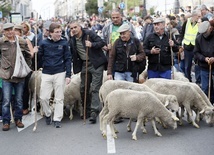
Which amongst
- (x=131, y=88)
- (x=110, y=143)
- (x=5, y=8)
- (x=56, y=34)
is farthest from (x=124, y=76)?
(x=5, y=8)

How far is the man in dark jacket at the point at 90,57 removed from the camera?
9.95 m

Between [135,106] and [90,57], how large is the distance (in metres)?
2.18

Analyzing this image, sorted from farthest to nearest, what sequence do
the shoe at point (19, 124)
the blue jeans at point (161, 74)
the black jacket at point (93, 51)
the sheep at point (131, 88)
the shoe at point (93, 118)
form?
1. the blue jeans at point (161, 74)
2. the black jacket at point (93, 51)
3. the shoe at point (93, 118)
4. the shoe at point (19, 124)
5. the sheep at point (131, 88)

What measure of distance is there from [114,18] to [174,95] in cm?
252

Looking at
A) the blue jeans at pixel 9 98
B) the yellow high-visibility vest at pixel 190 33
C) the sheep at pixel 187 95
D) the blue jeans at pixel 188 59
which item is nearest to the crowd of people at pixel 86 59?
the blue jeans at pixel 9 98

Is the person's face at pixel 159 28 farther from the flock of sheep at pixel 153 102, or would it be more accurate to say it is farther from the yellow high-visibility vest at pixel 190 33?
the yellow high-visibility vest at pixel 190 33

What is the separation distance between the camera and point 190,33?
1328 centimetres

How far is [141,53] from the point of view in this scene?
9922mm

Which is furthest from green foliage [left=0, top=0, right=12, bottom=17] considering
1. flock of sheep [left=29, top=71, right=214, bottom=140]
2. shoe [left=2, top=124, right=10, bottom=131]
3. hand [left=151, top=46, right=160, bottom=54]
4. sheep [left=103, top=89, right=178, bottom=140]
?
sheep [left=103, top=89, right=178, bottom=140]

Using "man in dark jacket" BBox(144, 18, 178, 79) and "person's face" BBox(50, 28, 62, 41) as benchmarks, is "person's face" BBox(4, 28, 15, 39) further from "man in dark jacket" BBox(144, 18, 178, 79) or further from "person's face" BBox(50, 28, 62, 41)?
"man in dark jacket" BBox(144, 18, 178, 79)

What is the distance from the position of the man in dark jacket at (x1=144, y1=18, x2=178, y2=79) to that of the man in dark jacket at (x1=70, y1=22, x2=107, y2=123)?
963mm

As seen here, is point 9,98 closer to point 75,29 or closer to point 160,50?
point 75,29

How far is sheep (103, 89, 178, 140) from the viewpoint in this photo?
326 inches

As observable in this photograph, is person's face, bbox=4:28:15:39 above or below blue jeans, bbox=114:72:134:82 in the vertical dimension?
above
